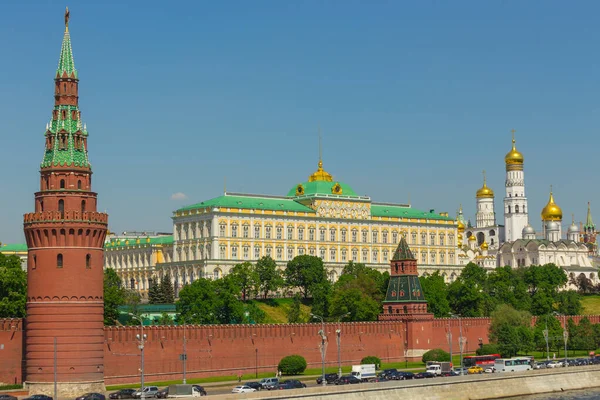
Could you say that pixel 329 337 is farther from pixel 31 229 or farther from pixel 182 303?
pixel 31 229

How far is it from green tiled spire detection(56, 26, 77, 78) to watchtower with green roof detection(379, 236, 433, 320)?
58.9m

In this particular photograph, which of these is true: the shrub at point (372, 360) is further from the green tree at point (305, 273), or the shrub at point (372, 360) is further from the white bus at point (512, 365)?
the green tree at point (305, 273)

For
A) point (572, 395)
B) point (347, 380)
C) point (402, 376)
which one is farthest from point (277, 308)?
point (347, 380)

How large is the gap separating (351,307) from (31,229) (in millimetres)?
60063

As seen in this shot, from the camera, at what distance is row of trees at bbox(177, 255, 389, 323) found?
13375cm

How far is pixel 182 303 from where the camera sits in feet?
445

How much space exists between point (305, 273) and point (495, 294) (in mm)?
27712

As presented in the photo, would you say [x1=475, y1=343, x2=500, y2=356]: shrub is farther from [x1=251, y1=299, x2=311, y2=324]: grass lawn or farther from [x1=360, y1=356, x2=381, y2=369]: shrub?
[x1=251, y1=299, x2=311, y2=324]: grass lawn

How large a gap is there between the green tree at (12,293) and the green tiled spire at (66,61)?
28.8m

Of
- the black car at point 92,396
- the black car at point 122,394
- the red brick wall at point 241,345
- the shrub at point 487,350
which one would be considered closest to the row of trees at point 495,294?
Result: the red brick wall at point 241,345

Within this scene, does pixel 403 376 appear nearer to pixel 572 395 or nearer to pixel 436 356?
pixel 572 395

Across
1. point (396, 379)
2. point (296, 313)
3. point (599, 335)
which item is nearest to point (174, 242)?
point (296, 313)

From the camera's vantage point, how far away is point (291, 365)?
11269 cm

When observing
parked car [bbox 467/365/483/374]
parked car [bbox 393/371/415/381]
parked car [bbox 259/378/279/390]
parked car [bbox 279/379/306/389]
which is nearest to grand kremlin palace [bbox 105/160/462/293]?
parked car [bbox 467/365/483/374]
